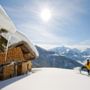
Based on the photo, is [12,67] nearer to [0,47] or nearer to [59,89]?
[59,89]

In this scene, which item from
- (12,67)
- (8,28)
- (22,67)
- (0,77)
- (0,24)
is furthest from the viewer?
(22,67)

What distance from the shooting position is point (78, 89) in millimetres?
12961

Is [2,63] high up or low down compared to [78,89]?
up

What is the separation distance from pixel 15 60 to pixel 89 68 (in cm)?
860

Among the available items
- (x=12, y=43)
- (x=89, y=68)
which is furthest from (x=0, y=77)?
(x=89, y=68)

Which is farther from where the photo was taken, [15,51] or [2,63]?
[15,51]

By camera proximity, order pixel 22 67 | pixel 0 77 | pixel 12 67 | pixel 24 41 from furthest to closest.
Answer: pixel 22 67, pixel 24 41, pixel 12 67, pixel 0 77

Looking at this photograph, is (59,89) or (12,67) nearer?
(59,89)

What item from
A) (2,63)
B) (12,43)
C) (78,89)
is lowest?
(78,89)

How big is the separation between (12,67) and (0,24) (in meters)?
11.8

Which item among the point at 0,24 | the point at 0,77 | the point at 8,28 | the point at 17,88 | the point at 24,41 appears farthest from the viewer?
the point at 24,41

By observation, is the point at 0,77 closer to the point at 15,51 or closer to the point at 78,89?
the point at 15,51

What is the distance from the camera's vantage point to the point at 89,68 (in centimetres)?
2578

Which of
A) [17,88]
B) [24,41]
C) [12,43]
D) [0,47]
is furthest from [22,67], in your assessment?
[0,47]
